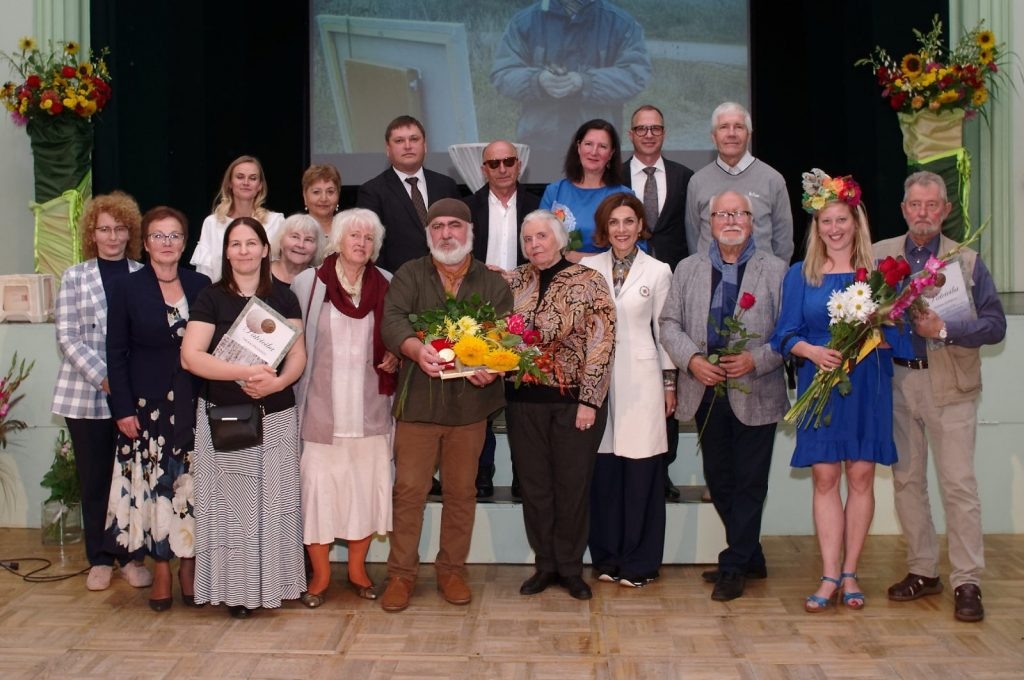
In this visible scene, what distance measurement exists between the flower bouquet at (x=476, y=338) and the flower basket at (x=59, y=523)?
2313 millimetres

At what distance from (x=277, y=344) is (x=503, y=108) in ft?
16.6

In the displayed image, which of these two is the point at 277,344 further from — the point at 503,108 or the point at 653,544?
the point at 503,108

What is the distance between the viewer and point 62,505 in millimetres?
5383

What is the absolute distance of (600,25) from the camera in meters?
8.63

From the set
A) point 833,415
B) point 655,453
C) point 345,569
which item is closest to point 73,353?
point 345,569

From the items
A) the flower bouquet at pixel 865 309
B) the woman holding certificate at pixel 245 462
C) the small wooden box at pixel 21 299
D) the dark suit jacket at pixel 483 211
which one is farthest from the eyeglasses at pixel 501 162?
the small wooden box at pixel 21 299

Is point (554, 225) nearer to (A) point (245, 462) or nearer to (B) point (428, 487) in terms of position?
(B) point (428, 487)

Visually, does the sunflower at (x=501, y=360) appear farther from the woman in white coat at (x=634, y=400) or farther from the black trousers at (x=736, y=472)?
the black trousers at (x=736, y=472)

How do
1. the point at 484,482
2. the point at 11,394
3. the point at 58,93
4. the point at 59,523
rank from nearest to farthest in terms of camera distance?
the point at 484,482
the point at 59,523
the point at 11,394
the point at 58,93

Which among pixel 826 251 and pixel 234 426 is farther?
pixel 826 251

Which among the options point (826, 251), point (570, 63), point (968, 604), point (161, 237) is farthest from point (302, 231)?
point (570, 63)

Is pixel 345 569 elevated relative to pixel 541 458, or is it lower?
lower

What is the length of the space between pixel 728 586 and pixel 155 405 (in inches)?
92.0

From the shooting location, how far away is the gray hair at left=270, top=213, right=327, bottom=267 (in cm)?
461
